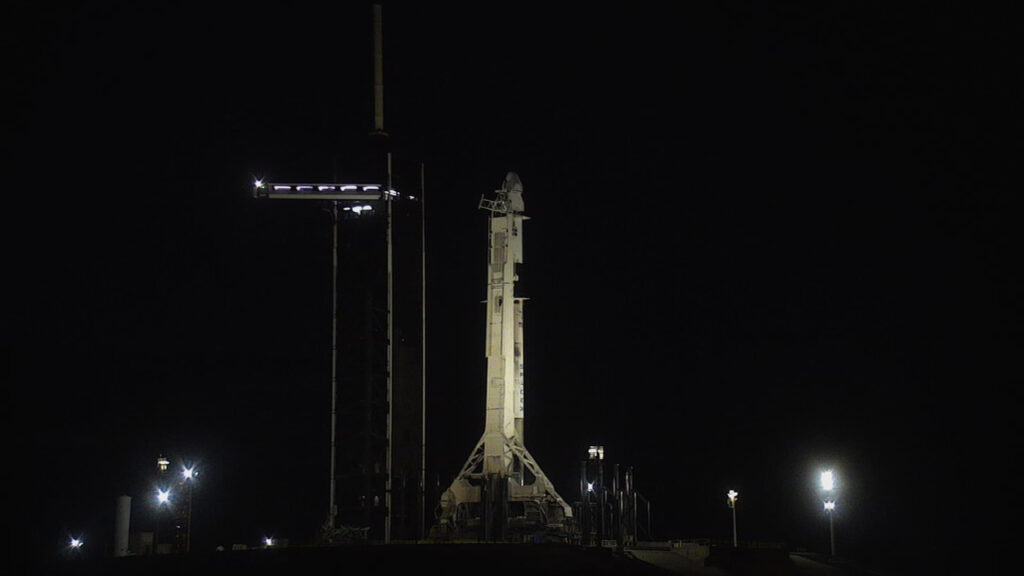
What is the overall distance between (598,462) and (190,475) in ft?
56.1

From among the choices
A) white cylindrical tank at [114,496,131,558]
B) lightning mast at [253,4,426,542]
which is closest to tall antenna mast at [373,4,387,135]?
lightning mast at [253,4,426,542]

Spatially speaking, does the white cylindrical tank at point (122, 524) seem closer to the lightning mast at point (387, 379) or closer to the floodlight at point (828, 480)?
the lightning mast at point (387, 379)

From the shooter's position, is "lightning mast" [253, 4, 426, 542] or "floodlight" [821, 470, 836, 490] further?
"lightning mast" [253, 4, 426, 542]

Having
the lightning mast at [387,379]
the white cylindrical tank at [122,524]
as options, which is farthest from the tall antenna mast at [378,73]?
the white cylindrical tank at [122,524]

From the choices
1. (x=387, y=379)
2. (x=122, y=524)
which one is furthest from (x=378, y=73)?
(x=122, y=524)

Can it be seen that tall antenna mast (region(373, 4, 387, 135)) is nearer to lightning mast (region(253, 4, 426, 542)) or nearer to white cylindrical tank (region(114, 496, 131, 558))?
Result: lightning mast (region(253, 4, 426, 542))

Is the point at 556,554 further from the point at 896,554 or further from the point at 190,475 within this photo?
the point at 896,554

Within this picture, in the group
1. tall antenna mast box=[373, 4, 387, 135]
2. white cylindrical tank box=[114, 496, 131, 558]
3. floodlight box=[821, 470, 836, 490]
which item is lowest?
white cylindrical tank box=[114, 496, 131, 558]

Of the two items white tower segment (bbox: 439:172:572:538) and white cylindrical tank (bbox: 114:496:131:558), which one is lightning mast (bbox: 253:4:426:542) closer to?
white tower segment (bbox: 439:172:572:538)

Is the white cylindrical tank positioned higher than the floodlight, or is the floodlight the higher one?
the floodlight

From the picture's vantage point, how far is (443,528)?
57688 mm

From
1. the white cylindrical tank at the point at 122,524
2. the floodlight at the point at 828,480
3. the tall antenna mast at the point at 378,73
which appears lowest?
the white cylindrical tank at the point at 122,524

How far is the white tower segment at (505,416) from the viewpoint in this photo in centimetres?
5816

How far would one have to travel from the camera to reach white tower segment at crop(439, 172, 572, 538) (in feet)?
191
